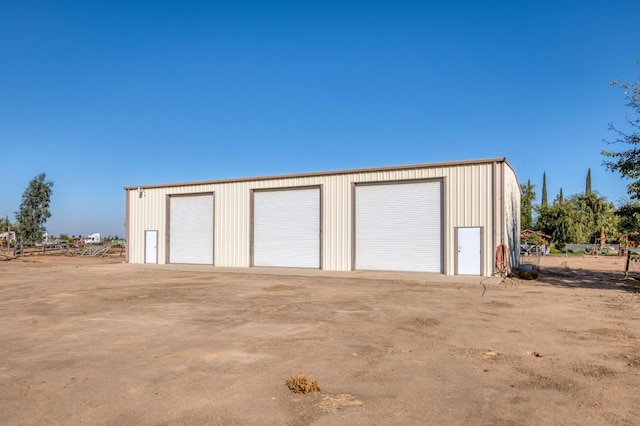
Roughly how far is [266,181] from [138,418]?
900 inches

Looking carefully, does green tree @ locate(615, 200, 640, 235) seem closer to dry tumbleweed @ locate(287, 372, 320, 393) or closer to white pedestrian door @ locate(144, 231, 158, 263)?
dry tumbleweed @ locate(287, 372, 320, 393)

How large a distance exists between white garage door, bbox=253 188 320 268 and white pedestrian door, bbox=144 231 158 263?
8.39m

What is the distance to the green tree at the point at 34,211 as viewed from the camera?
55.5 meters

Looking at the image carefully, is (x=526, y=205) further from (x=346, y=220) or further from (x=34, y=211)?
(x=34, y=211)

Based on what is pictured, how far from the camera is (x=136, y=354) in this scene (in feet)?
22.1

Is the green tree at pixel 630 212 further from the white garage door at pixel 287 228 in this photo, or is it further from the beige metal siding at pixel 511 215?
the white garage door at pixel 287 228

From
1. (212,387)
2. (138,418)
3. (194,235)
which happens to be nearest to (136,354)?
(212,387)

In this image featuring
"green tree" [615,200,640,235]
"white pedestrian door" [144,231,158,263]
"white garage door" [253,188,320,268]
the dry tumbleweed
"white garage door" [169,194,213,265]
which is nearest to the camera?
the dry tumbleweed

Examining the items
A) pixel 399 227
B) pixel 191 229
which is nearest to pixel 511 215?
pixel 399 227

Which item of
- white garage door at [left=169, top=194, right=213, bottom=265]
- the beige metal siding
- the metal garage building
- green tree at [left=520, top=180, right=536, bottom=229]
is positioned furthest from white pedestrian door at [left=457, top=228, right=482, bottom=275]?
green tree at [left=520, top=180, right=536, bottom=229]

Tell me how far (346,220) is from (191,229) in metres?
11.5

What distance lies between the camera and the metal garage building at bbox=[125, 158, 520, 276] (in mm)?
21297

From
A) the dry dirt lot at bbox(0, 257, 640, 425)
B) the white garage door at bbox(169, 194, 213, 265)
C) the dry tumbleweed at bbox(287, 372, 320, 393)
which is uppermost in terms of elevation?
the white garage door at bbox(169, 194, 213, 265)

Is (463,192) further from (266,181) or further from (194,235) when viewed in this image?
(194,235)
